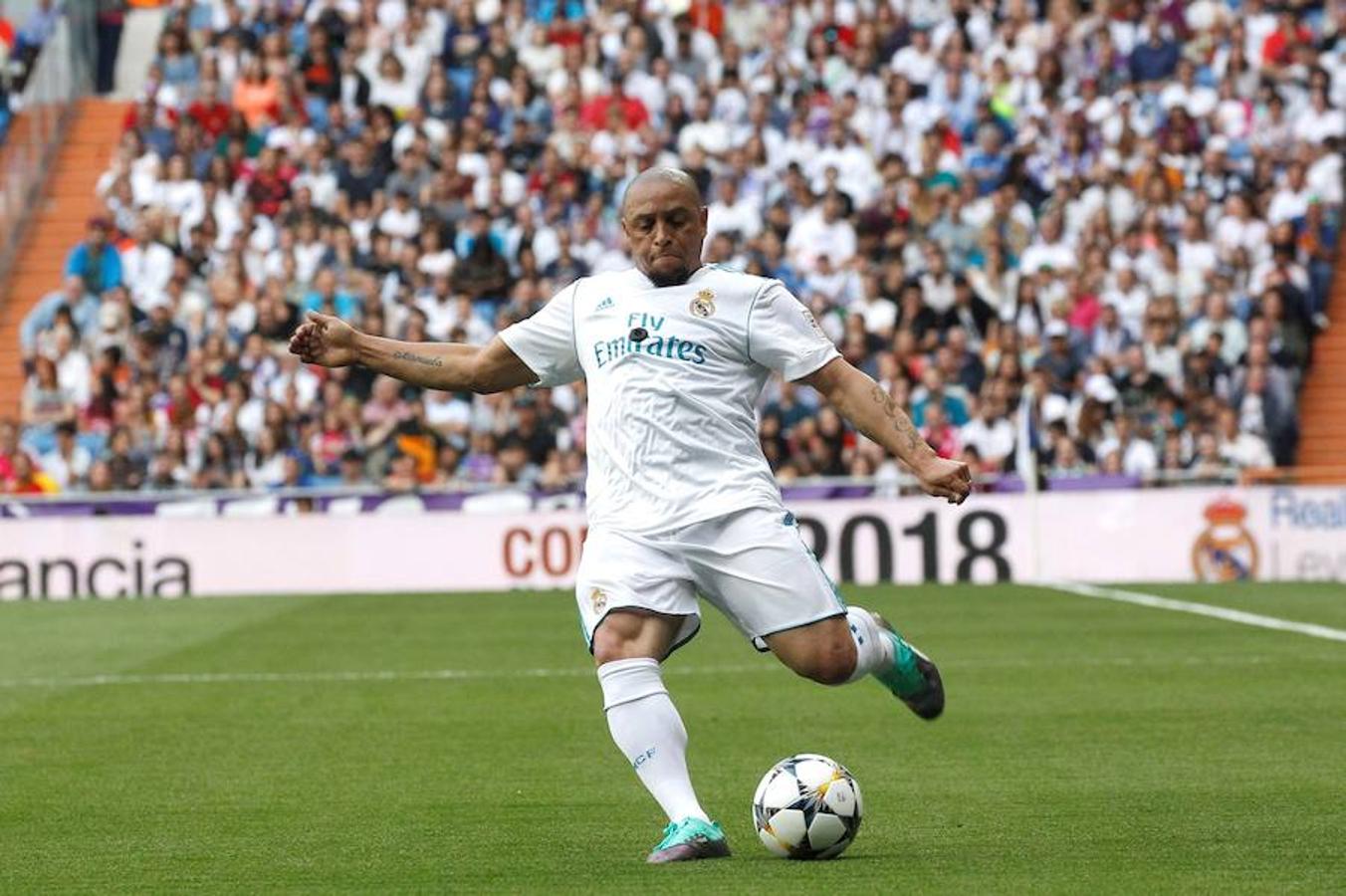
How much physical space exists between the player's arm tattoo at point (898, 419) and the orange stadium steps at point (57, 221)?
22691mm

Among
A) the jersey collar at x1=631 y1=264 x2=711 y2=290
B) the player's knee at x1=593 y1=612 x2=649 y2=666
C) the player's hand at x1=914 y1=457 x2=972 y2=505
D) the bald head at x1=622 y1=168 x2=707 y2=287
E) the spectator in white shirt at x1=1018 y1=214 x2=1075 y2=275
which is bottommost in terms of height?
the player's knee at x1=593 y1=612 x2=649 y2=666

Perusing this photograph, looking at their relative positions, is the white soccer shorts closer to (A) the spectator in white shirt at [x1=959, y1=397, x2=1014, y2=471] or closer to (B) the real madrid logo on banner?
(B) the real madrid logo on banner

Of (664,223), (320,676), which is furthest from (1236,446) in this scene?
(664,223)

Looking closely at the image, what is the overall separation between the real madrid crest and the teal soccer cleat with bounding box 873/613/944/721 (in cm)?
121

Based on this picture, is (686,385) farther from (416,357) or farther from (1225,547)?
(1225,547)

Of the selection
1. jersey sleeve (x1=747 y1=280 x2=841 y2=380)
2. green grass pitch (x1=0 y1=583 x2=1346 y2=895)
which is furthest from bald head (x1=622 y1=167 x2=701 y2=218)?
green grass pitch (x1=0 y1=583 x2=1346 y2=895)

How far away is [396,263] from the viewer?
27.6m

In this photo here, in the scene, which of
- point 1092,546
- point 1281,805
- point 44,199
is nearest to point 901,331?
point 1092,546

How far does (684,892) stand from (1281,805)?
2.72 meters

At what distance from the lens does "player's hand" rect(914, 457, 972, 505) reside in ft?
24.4

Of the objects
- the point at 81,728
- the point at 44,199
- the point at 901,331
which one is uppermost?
the point at 44,199

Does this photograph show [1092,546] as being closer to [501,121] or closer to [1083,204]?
[1083,204]

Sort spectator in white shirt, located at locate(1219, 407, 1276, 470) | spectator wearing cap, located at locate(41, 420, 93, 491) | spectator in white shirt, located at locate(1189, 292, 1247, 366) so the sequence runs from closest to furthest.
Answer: spectator in white shirt, located at locate(1219, 407, 1276, 470) → spectator in white shirt, located at locate(1189, 292, 1247, 366) → spectator wearing cap, located at locate(41, 420, 93, 491)

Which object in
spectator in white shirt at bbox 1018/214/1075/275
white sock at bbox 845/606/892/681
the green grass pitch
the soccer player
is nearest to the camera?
the green grass pitch
